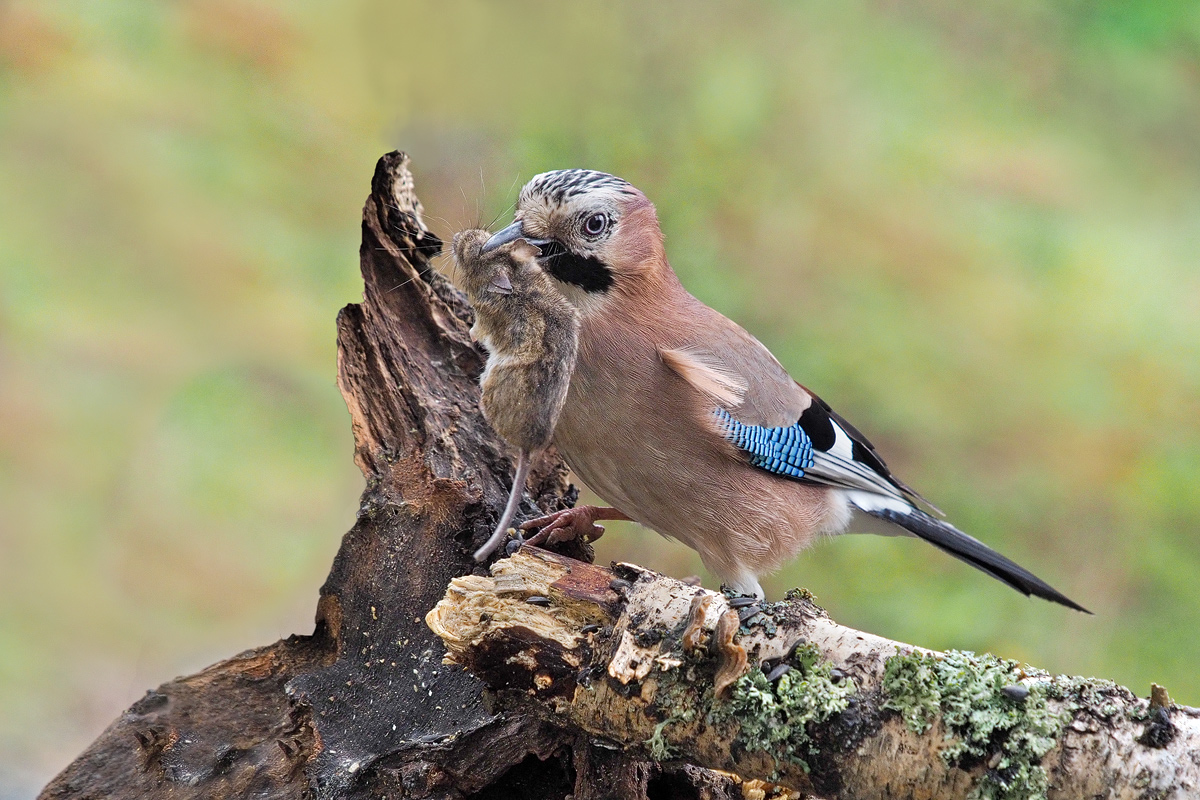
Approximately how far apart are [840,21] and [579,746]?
5.32m

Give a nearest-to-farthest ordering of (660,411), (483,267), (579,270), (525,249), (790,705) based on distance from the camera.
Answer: (790,705), (483,267), (525,249), (660,411), (579,270)

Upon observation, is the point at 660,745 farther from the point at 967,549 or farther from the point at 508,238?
the point at 967,549

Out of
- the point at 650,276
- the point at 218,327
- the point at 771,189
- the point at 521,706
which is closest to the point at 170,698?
the point at 521,706

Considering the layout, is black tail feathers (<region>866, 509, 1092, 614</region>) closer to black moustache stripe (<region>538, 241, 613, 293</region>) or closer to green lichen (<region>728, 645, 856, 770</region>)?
black moustache stripe (<region>538, 241, 613, 293</region>)

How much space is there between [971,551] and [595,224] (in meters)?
1.74

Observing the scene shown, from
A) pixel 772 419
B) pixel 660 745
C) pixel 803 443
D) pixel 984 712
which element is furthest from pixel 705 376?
pixel 984 712

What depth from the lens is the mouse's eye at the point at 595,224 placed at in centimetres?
359

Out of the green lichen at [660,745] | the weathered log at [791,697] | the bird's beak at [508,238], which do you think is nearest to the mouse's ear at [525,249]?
the bird's beak at [508,238]

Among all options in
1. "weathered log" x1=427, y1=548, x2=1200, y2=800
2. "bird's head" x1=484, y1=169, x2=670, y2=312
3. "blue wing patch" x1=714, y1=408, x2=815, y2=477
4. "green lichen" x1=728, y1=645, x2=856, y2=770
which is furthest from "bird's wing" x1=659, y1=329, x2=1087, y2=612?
"green lichen" x1=728, y1=645, x2=856, y2=770

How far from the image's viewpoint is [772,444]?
3.75 m

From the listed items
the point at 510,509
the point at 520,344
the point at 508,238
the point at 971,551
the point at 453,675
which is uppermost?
the point at 508,238

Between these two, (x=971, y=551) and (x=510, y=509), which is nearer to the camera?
(x=510, y=509)

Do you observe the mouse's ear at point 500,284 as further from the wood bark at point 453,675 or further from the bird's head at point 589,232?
the wood bark at point 453,675

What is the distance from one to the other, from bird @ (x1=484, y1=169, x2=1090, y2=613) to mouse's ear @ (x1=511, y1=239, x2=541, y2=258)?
0.07 ft
